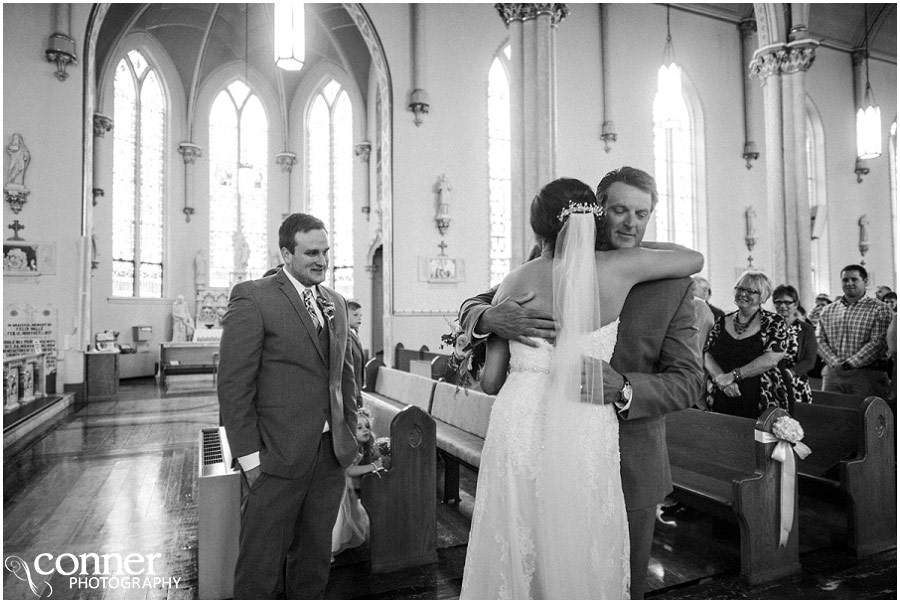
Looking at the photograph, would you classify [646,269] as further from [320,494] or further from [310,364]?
[320,494]

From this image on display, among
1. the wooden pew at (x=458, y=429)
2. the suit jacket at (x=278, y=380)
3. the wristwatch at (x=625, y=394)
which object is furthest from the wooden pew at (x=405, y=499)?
the wristwatch at (x=625, y=394)

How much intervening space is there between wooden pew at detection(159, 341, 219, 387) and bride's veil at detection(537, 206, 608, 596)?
1145 centimetres

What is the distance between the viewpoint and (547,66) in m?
7.28

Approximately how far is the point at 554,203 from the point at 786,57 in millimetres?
9339

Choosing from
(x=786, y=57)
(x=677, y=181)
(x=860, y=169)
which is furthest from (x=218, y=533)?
(x=860, y=169)

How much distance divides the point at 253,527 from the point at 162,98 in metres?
14.2

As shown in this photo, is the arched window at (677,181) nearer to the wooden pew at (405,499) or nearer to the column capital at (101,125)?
the wooden pew at (405,499)

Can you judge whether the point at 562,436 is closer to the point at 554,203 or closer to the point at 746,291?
the point at 554,203

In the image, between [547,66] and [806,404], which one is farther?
[547,66]

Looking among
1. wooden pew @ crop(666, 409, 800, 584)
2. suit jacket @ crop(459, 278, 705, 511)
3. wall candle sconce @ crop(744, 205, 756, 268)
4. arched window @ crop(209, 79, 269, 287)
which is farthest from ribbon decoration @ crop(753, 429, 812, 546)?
arched window @ crop(209, 79, 269, 287)

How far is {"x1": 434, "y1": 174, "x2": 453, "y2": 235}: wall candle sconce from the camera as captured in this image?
34.4 ft

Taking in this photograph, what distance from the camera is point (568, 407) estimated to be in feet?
5.57

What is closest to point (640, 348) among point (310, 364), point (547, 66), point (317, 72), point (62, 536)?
point (310, 364)

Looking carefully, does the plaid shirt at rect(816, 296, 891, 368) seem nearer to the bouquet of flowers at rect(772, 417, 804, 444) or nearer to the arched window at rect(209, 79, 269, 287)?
the bouquet of flowers at rect(772, 417, 804, 444)
